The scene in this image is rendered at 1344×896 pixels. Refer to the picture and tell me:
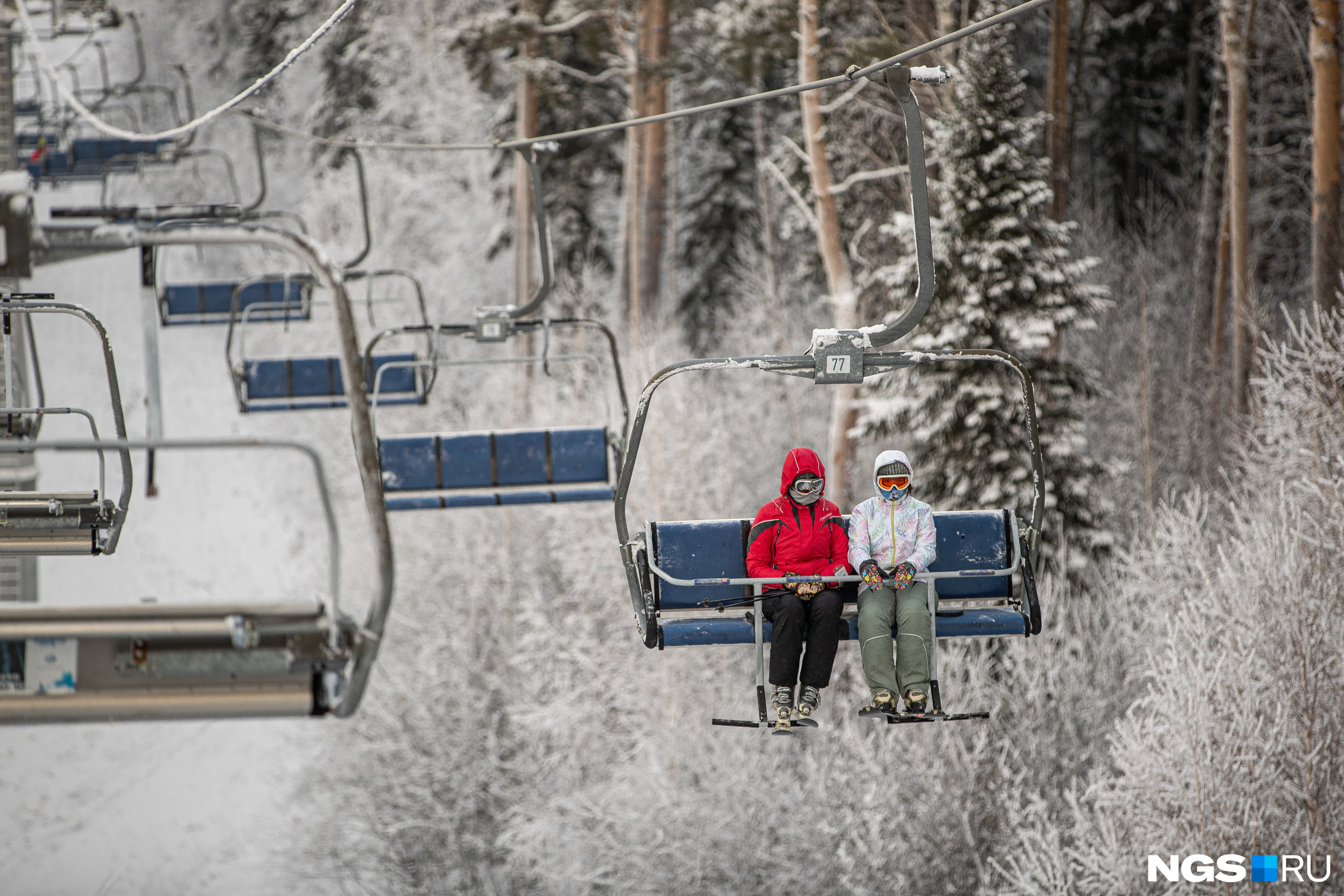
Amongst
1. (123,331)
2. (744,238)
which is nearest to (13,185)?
(744,238)

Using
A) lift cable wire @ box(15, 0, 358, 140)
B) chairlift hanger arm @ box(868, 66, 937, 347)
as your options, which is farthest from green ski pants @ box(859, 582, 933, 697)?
lift cable wire @ box(15, 0, 358, 140)

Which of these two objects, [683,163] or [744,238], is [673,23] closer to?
[744,238]

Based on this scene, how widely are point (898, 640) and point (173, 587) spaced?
2293 cm

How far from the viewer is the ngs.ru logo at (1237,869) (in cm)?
1174

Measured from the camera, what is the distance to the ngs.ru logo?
11.7m

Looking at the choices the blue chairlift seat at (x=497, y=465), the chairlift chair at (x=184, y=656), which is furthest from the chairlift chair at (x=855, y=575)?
the blue chairlift seat at (x=497, y=465)

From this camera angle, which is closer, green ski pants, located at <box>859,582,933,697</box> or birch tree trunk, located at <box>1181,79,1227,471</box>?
green ski pants, located at <box>859,582,933,697</box>

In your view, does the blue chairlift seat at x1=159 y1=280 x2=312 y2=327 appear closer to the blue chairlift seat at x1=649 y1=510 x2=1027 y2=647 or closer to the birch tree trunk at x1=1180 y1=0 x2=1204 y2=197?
the blue chairlift seat at x1=649 y1=510 x2=1027 y2=647

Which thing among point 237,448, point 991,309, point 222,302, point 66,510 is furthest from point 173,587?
point 237,448

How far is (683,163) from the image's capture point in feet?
81.5

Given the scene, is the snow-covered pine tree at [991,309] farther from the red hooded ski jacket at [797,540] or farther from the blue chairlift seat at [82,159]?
the blue chairlift seat at [82,159]

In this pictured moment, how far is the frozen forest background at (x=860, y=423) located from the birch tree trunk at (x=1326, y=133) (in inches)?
19.8

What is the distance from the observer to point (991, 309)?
12.6 meters

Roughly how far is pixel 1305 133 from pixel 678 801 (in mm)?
15351
